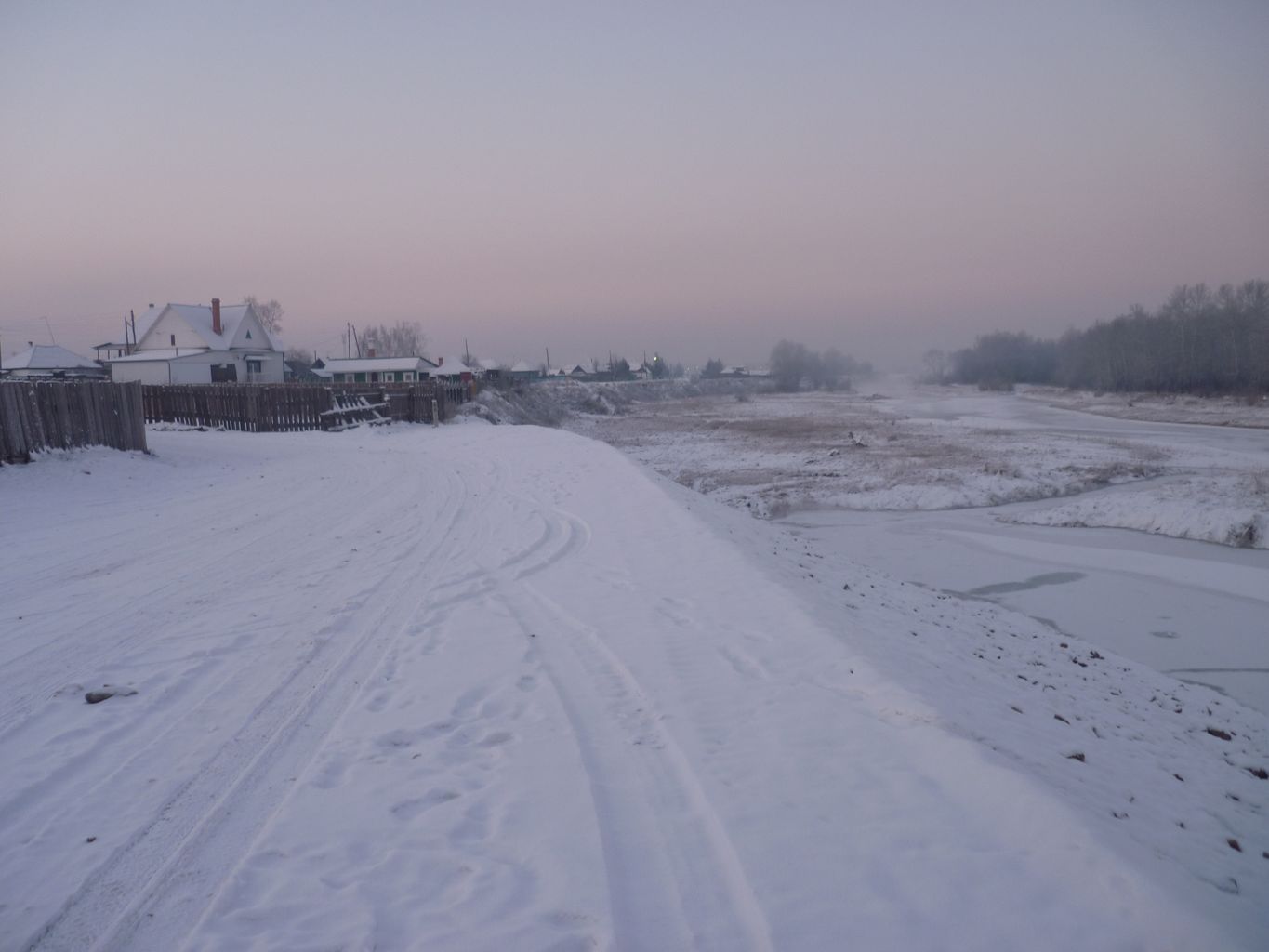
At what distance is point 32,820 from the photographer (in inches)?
144

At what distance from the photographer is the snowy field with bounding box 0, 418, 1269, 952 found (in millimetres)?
3133

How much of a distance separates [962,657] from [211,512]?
11.0 m

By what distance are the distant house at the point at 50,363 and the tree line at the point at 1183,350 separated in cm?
8335

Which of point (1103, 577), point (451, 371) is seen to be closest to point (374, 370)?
point (451, 371)

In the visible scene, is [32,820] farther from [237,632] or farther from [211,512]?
[211,512]

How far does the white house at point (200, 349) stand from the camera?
49.2 metres

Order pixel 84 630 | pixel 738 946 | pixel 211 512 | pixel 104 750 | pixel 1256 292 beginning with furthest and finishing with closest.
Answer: pixel 1256 292
pixel 211 512
pixel 84 630
pixel 104 750
pixel 738 946

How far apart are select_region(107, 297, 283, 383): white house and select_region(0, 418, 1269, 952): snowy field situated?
149 ft

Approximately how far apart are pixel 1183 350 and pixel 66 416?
8123cm

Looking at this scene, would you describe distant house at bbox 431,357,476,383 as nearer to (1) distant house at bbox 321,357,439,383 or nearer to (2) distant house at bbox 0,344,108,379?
(1) distant house at bbox 321,357,439,383

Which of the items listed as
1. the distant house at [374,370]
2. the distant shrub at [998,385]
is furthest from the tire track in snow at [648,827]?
the distant shrub at [998,385]

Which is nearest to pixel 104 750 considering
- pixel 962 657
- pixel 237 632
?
pixel 237 632

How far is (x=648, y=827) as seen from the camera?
3.72m

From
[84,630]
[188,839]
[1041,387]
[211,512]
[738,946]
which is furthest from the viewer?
[1041,387]
